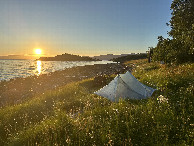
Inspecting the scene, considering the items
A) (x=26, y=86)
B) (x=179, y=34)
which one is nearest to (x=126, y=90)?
(x=179, y=34)

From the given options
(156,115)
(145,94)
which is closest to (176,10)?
(145,94)

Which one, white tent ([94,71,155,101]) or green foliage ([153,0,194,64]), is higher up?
green foliage ([153,0,194,64])

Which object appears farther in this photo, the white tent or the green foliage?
the green foliage

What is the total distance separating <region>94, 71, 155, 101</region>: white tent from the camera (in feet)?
31.4

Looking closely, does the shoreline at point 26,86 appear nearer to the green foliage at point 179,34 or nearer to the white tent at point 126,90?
the white tent at point 126,90

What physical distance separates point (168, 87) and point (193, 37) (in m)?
6.60

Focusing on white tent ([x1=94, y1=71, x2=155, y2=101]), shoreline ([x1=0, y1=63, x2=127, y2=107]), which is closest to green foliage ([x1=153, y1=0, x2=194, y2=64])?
white tent ([x1=94, y1=71, x2=155, y2=101])

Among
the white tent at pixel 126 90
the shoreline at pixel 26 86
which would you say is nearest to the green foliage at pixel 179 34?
the white tent at pixel 126 90

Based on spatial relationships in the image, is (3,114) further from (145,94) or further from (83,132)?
(145,94)

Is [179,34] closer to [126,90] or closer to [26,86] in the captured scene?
[126,90]

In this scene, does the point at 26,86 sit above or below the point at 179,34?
below

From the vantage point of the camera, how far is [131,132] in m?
5.22

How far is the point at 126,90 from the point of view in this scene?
32.2 feet

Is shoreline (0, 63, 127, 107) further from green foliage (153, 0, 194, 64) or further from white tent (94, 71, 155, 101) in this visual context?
green foliage (153, 0, 194, 64)
